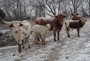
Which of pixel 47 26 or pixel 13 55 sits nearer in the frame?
pixel 13 55

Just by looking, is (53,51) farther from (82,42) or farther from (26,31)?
(82,42)

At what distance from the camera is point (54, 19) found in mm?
17688

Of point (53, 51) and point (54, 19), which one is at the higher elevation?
point (54, 19)

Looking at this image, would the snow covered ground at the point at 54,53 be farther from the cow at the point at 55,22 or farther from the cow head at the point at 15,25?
the cow at the point at 55,22

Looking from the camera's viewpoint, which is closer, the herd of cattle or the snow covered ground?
the snow covered ground

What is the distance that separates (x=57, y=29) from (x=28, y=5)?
177 ft

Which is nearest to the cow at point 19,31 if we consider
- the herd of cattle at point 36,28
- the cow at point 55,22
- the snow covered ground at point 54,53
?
the herd of cattle at point 36,28

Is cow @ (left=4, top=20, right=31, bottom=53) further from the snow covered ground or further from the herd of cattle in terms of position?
the snow covered ground

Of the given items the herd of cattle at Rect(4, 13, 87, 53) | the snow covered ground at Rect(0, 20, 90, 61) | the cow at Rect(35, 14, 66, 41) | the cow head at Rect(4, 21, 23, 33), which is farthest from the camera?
the cow at Rect(35, 14, 66, 41)

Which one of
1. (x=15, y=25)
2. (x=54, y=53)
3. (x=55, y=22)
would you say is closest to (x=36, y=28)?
(x=55, y=22)

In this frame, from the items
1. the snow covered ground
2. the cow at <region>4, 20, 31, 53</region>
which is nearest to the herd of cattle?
the cow at <region>4, 20, 31, 53</region>

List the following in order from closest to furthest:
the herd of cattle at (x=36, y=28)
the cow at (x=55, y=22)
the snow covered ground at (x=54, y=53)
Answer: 1. the snow covered ground at (x=54, y=53)
2. the herd of cattle at (x=36, y=28)
3. the cow at (x=55, y=22)

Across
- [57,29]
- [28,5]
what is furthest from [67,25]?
[28,5]

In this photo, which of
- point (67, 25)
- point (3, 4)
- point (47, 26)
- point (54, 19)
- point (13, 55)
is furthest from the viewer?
point (3, 4)
